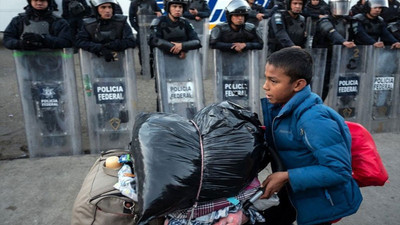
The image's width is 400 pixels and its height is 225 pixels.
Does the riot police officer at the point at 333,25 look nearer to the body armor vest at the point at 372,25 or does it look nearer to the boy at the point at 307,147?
the body armor vest at the point at 372,25

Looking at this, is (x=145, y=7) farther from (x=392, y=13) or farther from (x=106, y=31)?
(x=392, y=13)

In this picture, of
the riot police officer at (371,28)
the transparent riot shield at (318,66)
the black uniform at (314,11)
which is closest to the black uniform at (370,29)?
the riot police officer at (371,28)

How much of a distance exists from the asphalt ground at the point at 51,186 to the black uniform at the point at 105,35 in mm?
1388

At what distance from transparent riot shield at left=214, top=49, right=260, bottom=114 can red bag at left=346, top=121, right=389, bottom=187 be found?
294 centimetres

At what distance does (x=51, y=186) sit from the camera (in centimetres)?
352

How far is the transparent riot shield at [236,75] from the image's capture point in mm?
4539

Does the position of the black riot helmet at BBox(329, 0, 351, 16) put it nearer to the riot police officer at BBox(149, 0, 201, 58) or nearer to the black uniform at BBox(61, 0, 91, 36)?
the riot police officer at BBox(149, 0, 201, 58)

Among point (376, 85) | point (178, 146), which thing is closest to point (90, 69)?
point (178, 146)

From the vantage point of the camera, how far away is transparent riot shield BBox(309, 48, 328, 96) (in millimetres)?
4871

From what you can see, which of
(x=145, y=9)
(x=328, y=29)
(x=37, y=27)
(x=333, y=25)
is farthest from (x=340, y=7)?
(x=37, y=27)

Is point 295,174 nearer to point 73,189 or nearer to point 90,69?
point 73,189

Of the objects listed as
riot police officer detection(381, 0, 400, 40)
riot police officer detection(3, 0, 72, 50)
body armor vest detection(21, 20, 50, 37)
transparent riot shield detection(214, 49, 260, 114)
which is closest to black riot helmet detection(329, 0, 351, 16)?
transparent riot shield detection(214, 49, 260, 114)

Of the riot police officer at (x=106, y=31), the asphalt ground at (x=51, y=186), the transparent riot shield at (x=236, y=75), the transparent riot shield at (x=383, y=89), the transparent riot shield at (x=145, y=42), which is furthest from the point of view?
the transparent riot shield at (x=145, y=42)

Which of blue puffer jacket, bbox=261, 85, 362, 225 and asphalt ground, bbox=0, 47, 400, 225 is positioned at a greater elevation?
blue puffer jacket, bbox=261, 85, 362, 225
